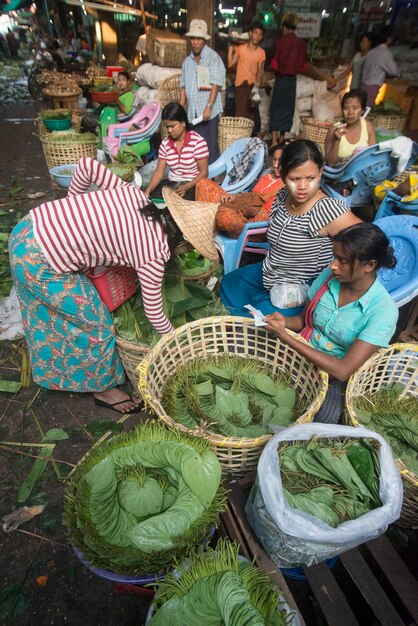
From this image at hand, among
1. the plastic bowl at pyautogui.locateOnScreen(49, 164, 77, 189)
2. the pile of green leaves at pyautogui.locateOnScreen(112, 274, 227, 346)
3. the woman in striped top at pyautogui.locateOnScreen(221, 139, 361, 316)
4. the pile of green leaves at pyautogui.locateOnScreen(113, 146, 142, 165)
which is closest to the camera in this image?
the woman in striped top at pyautogui.locateOnScreen(221, 139, 361, 316)

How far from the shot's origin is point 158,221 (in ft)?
6.49

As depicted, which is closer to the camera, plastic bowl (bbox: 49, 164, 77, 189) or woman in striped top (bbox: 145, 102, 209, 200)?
woman in striped top (bbox: 145, 102, 209, 200)

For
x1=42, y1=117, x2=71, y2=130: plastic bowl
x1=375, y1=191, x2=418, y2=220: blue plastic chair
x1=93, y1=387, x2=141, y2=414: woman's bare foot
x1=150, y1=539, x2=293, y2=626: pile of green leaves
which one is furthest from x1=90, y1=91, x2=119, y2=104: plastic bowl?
x1=150, y1=539, x2=293, y2=626: pile of green leaves

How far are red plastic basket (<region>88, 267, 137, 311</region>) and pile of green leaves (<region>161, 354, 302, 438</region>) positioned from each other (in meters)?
0.84

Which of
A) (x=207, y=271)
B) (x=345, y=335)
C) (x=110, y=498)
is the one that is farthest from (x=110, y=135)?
(x=110, y=498)

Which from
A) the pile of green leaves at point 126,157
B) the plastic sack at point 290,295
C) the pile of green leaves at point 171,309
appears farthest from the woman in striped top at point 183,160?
the plastic sack at point 290,295

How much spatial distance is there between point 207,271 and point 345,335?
1.20 meters

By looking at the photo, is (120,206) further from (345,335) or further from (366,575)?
(366,575)

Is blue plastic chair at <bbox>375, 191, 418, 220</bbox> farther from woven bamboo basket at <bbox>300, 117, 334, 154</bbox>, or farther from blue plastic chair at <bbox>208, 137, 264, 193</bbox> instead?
woven bamboo basket at <bbox>300, 117, 334, 154</bbox>

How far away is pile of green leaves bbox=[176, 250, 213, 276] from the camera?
270 cm

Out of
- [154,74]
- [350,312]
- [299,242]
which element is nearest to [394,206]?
[299,242]

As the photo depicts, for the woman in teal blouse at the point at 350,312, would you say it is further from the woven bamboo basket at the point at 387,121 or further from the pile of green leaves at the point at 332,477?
the woven bamboo basket at the point at 387,121

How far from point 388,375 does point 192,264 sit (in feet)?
5.01

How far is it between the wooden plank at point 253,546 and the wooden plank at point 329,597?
3.9 inches
